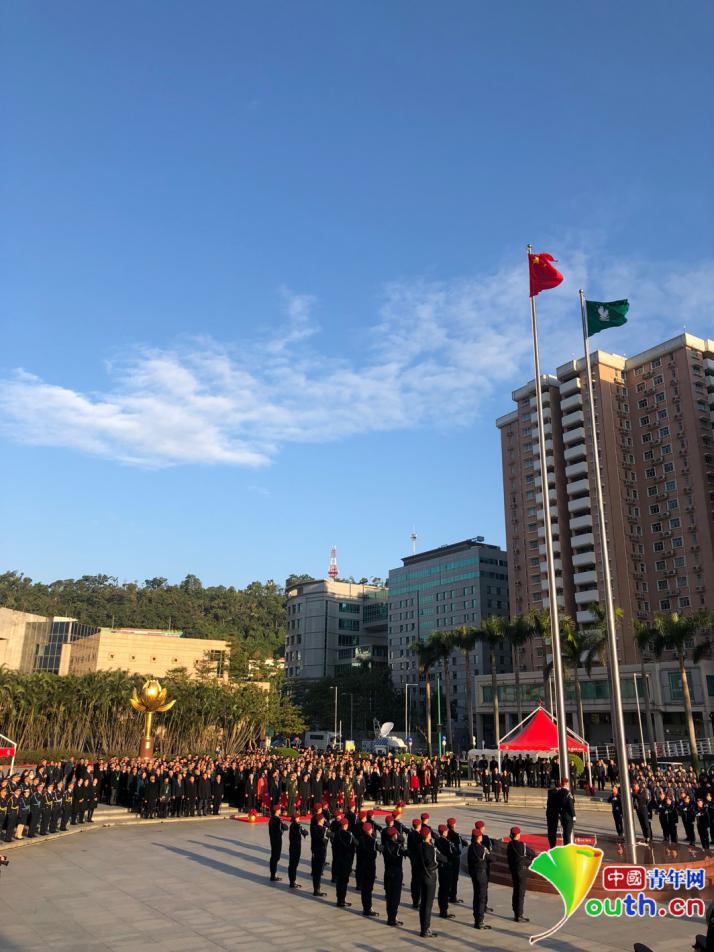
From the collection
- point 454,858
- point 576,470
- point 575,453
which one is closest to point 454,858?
point 454,858

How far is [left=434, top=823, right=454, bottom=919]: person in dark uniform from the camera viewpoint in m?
13.5

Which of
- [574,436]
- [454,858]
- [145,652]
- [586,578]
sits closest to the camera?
[454,858]

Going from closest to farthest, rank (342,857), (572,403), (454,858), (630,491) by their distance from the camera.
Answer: (454,858) → (342,857) → (630,491) → (572,403)

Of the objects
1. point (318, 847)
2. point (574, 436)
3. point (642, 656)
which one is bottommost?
point (318, 847)

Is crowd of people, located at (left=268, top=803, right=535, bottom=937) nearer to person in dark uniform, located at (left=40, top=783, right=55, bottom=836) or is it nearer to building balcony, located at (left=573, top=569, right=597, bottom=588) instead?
person in dark uniform, located at (left=40, top=783, right=55, bottom=836)

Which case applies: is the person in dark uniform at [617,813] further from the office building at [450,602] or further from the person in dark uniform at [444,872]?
the office building at [450,602]

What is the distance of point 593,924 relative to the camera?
1288 centimetres

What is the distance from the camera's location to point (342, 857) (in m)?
14.5

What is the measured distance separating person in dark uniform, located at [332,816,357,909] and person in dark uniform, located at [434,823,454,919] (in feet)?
5.89

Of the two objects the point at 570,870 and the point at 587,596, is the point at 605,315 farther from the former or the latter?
the point at 587,596

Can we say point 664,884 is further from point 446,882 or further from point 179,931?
point 179,931

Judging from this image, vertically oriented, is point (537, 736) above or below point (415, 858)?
above

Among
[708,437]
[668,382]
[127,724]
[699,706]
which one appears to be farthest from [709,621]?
[127,724]

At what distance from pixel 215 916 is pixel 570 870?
6.62 metres
